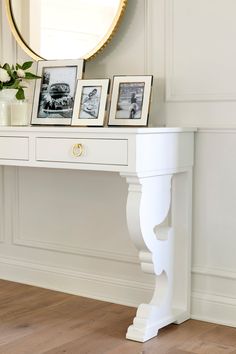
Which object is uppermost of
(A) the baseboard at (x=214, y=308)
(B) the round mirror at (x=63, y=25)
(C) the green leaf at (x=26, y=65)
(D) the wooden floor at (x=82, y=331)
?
(B) the round mirror at (x=63, y=25)

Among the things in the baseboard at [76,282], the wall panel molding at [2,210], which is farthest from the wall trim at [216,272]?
the wall panel molding at [2,210]

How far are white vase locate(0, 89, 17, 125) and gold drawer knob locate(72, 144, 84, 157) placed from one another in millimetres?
515

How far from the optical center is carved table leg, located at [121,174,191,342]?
8.14 feet

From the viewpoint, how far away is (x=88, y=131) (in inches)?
98.6

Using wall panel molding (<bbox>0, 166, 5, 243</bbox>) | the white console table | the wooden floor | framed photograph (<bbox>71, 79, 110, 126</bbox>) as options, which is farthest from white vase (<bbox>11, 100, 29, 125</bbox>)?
the wooden floor

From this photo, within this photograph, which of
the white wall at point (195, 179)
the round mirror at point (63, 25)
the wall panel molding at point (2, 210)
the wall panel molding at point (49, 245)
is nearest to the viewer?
the white wall at point (195, 179)

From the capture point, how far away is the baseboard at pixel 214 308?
271cm

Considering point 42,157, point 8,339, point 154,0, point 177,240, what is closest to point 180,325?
point 177,240

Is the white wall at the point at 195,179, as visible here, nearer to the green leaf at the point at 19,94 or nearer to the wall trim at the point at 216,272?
the wall trim at the point at 216,272

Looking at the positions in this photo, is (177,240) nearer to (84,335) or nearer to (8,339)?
(84,335)

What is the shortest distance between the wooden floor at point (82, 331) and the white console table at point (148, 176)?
82mm

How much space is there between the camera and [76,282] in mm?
3154

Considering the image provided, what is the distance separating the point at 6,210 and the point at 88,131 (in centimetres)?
109

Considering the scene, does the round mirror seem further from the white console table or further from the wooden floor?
the wooden floor
